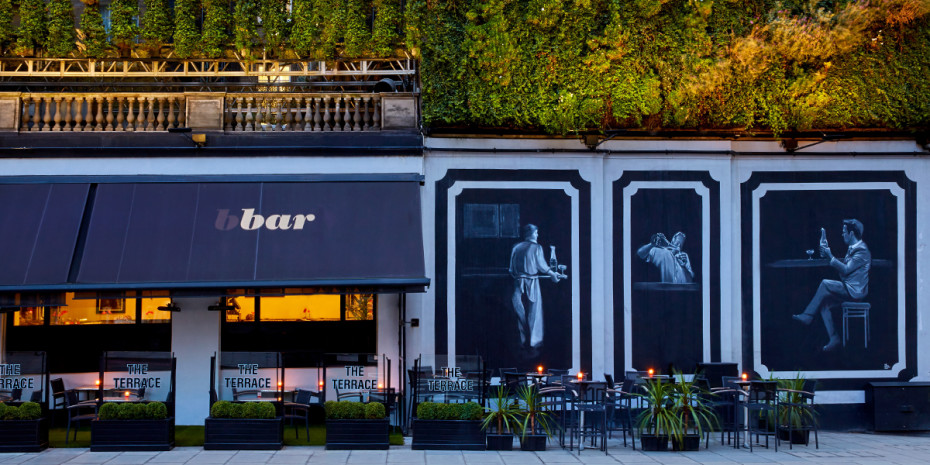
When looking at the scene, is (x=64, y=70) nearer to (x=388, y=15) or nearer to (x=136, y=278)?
(x=136, y=278)

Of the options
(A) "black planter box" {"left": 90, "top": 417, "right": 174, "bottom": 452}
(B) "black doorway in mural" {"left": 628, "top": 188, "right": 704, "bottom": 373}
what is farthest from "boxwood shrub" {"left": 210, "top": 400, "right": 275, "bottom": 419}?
(B) "black doorway in mural" {"left": 628, "top": 188, "right": 704, "bottom": 373}

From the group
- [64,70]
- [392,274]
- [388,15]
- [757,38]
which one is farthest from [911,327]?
[64,70]

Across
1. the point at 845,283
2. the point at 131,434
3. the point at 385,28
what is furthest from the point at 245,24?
the point at 845,283

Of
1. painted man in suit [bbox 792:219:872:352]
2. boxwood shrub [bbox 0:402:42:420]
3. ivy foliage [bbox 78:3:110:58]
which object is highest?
ivy foliage [bbox 78:3:110:58]

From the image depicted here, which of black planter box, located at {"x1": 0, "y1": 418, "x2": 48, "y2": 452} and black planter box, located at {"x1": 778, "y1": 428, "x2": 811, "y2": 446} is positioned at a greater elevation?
black planter box, located at {"x1": 0, "y1": 418, "x2": 48, "y2": 452}

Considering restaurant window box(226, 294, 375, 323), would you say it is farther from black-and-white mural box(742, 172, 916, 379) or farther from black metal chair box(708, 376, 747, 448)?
black-and-white mural box(742, 172, 916, 379)

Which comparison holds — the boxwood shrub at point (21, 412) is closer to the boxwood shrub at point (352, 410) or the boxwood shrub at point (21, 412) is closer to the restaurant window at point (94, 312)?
the restaurant window at point (94, 312)

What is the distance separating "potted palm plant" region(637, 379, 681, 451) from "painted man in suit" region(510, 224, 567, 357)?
2.79m

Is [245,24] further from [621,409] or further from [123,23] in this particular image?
[621,409]

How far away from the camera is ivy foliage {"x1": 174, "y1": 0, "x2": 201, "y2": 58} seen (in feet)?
51.5

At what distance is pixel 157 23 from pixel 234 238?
4438 mm

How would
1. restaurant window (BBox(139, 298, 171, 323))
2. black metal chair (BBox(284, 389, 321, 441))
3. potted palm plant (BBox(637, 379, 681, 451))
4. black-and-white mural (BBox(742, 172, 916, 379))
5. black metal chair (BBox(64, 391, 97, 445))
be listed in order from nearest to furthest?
potted palm plant (BBox(637, 379, 681, 451)) → black metal chair (BBox(64, 391, 97, 445)) → black metal chair (BBox(284, 389, 321, 441)) → restaurant window (BBox(139, 298, 171, 323)) → black-and-white mural (BBox(742, 172, 916, 379))

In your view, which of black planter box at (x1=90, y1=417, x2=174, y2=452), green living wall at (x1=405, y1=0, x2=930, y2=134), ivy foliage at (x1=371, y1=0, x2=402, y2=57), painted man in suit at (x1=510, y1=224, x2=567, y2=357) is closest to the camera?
black planter box at (x1=90, y1=417, x2=174, y2=452)

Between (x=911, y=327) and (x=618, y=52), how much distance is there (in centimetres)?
750
